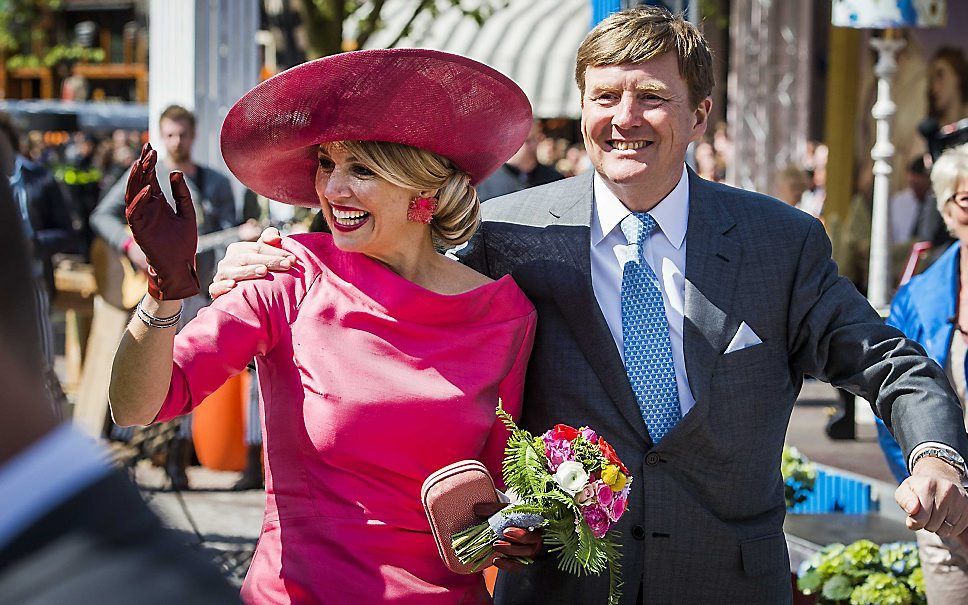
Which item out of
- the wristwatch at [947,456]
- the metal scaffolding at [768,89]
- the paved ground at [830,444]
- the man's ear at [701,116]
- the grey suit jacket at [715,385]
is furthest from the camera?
the metal scaffolding at [768,89]

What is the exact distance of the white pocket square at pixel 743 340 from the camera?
9.08 feet

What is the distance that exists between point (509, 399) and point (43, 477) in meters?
1.89

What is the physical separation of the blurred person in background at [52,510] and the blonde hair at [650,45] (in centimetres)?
218

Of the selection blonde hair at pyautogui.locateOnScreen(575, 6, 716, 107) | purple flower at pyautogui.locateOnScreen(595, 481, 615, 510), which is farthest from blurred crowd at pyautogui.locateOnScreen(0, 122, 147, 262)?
purple flower at pyautogui.locateOnScreen(595, 481, 615, 510)

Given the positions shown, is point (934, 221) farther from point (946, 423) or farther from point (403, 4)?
point (403, 4)

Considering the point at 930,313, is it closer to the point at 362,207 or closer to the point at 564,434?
the point at 564,434

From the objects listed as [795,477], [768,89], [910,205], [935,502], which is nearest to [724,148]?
[768,89]

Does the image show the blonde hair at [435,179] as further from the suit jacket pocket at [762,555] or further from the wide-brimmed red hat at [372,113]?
the suit jacket pocket at [762,555]

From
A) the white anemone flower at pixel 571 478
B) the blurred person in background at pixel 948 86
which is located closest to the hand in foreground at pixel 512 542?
the white anemone flower at pixel 571 478

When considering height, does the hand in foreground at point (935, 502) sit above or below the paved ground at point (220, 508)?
above

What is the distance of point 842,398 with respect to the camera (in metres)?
8.72

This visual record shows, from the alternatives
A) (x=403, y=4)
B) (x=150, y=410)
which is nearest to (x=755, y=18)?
(x=403, y=4)

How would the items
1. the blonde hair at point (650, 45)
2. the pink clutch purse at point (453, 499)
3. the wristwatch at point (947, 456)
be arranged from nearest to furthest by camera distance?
the pink clutch purse at point (453, 499), the wristwatch at point (947, 456), the blonde hair at point (650, 45)

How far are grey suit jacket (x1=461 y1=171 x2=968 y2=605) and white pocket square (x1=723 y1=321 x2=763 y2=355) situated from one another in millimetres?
11
